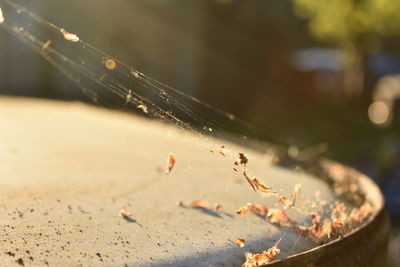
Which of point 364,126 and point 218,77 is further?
point 218,77

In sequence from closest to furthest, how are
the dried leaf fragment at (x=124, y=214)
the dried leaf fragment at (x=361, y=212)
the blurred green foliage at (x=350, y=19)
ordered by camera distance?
the dried leaf fragment at (x=124, y=214), the dried leaf fragment at (x=361, y=212), the blurred green foliage at (x=350, y=19)

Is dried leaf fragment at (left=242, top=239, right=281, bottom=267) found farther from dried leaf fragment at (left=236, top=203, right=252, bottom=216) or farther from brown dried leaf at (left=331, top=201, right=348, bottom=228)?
brown dried leaf at (left=331, top=201, right=348, bottom=228)

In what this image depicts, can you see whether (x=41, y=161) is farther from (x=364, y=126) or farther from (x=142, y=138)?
(x=364, y=126)

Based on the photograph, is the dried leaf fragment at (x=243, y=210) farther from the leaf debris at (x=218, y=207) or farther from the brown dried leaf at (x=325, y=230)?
the brown dried leaf at (x=325, y=230)

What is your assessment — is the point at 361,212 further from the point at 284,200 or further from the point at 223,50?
the point at 223,50

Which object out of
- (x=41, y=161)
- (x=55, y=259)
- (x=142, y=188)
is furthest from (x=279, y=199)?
(x=41, y=161)

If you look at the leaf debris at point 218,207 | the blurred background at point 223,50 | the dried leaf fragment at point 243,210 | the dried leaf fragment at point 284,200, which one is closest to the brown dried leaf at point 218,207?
the leaf debris at point 218,207

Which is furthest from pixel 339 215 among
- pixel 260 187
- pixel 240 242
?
pixel 240 242
